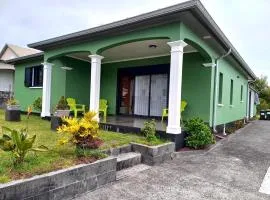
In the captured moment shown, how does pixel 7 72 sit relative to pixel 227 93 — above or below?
above

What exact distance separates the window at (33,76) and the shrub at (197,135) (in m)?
8.47

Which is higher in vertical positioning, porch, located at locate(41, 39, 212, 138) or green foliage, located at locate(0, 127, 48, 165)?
porch, located at locate(41, 39, 212, 138)

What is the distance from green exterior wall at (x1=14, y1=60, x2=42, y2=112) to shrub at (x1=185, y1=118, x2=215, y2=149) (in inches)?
326

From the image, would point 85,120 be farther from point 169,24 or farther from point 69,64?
point 69,64

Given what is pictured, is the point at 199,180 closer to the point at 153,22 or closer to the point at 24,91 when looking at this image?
the point at 153,22

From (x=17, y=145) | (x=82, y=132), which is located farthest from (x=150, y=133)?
(x=17, y=145)

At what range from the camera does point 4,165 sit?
341 cm

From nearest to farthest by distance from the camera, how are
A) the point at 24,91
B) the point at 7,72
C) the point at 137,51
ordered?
the point at 137,51
the point at 24,91
the point at 7,72

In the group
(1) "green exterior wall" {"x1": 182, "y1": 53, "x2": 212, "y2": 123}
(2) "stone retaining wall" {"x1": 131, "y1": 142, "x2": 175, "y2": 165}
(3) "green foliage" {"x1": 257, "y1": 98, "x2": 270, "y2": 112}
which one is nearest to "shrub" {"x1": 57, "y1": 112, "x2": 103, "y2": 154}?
(2) "stone retaining wall" {"x1": 131, "y1": 142, "x2": 175, "y2": 165}

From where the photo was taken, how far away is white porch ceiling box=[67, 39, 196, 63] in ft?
27.6

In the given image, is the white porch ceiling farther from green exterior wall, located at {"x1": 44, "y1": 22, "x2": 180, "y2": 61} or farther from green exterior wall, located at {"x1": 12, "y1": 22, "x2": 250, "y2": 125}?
green exterior wall, located at {"x1": 44, "y1": 22, "x2": 180, "y2": 61}

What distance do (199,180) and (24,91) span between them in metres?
11.5

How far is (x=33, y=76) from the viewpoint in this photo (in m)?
12.8

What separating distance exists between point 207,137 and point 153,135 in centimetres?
165
